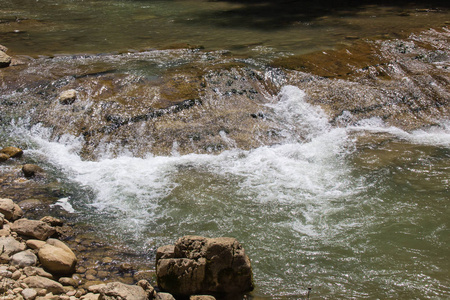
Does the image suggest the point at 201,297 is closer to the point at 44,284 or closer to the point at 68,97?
the point at 44,284

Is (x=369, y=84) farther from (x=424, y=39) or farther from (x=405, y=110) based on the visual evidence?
(x=424, y=39)

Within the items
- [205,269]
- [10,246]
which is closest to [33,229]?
[10,246]

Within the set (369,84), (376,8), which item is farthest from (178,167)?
(376,8)

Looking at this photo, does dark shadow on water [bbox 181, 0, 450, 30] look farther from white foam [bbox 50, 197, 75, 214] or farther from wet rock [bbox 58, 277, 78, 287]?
wet rock [bbox 58, 277, 78, 287]

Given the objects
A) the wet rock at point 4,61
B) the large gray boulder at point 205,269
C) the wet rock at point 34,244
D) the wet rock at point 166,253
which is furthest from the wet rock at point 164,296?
the wet rock at point 4,61

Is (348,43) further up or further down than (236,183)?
further up

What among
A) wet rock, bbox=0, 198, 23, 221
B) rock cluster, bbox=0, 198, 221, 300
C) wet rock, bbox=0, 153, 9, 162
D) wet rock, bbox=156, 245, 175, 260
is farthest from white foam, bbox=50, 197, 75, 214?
wet rock, bbox=156, 245, 175, 260

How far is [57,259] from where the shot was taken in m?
3.26

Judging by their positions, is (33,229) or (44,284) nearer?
(44,284)

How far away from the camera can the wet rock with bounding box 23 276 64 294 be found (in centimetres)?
293

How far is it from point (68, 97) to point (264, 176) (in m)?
3.63

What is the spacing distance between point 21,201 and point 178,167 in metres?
1.99

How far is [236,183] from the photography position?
5.14 m

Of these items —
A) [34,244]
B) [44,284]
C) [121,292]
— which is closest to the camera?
[121,292]
